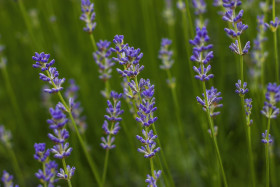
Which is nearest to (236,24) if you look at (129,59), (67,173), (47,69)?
(129,59)

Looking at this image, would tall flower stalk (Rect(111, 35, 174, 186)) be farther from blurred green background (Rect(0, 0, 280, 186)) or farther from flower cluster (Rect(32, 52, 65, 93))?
blurred green background (Rect(0, 0, 280, 186))

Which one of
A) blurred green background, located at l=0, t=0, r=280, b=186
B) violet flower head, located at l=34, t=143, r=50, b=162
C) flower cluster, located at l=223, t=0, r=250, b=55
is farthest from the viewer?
blurred green background, located at l=0, t=0, r=280, b=186

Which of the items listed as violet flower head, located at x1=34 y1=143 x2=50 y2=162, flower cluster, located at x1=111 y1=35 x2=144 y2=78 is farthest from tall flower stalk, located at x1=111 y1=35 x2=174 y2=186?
violet flower head, located at x1=34 y1=143 x2=50 y2=162

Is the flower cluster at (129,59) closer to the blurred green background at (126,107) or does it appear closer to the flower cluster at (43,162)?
the flower cluster at (43,162)

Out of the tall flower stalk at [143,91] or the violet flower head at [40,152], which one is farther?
the violet flower head at [40,152]

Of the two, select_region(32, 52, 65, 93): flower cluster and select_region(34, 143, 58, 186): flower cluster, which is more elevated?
select_region(32, 52, 65, 93): flower cluster

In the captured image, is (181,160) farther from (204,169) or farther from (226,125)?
(226,125)

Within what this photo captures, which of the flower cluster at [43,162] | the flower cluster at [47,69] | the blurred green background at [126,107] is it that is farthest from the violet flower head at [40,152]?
the blurred green background at [126,107]

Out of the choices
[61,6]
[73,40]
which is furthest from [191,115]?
[61,6]
